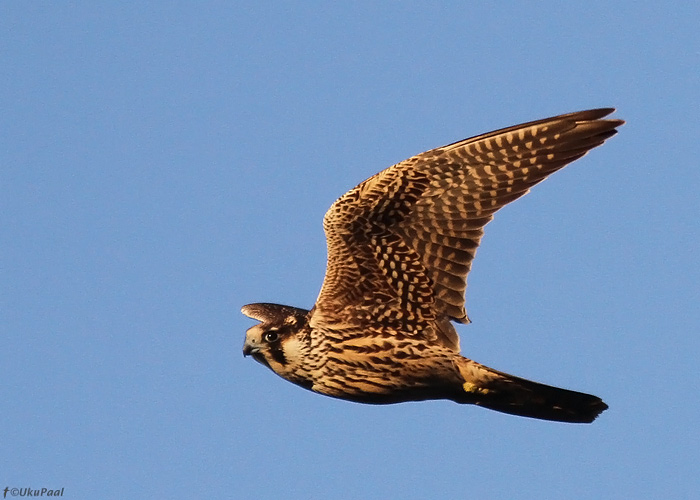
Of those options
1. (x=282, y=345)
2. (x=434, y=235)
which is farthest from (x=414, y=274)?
(x=282, y=345)

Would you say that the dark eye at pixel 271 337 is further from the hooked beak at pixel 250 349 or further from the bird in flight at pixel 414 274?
the hooked beak at pixel 250 349

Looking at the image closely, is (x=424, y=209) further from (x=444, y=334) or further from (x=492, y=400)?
(x=492, y=400)

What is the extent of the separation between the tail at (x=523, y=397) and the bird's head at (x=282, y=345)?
4.85 ft

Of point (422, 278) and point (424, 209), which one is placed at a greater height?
point (424, 209)

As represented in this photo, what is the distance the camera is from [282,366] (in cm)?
840

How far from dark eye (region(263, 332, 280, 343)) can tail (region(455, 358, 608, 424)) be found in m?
1.72

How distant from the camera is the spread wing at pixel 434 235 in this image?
27.3 ft

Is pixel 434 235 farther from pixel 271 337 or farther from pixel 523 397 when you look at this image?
pixel 271 337

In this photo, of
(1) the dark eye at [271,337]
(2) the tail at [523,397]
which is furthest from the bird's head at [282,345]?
(2) the tail at [523,397]

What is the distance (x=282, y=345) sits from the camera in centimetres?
841

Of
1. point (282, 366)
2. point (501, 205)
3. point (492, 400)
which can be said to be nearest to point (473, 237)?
point (501, 205)

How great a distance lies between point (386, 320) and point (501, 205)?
1.55 meters

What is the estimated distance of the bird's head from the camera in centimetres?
834

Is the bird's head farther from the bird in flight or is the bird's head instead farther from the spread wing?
the spread wing
